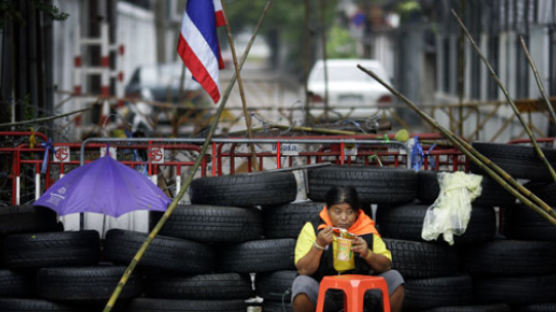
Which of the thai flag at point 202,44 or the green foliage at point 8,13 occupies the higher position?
the green foliage at point 8,13

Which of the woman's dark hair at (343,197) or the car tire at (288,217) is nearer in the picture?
the woman's dark hair at (343,197)

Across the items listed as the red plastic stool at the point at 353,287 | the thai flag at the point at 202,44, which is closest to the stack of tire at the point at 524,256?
the red plastic stool at the point at 353,287

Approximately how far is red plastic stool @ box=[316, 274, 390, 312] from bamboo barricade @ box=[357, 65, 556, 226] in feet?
3.55

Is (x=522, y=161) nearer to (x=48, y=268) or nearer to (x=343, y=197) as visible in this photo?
(x=343, y=197)

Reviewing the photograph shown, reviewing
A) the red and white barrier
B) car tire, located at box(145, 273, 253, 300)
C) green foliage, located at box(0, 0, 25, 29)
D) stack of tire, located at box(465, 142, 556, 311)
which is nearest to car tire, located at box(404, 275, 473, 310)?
stack of tire, located at box(465, 142, 556, 311)

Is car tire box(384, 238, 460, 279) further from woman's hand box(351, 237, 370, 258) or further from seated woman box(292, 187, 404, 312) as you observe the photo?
woman's hand box(351, 237, 370, 258)

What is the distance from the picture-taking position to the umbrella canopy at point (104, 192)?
270 inches

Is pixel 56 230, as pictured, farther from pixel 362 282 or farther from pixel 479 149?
pixel 479 149

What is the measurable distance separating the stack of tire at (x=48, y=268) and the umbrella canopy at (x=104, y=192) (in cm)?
35

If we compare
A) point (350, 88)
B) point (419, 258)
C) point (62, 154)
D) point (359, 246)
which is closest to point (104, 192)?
point (62, 154)

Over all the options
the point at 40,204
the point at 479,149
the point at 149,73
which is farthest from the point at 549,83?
the point at 149,73

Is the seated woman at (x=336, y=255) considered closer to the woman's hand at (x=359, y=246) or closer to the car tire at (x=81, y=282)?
the woman's hand at (x=359, y=246)

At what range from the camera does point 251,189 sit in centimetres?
730

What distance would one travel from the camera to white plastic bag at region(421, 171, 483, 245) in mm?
7074
